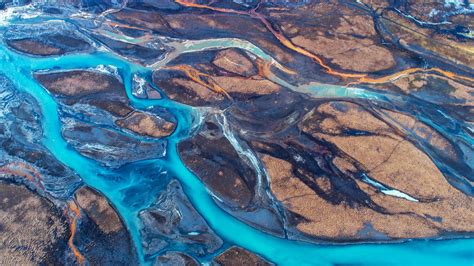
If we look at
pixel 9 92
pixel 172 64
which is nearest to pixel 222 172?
pixel 172 64

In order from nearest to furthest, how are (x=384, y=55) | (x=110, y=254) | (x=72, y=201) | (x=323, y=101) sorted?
1. (x=110, y=254)
2. (x=72, y=201)
3. (x=323, y=101)
4. (x=384, y=55)

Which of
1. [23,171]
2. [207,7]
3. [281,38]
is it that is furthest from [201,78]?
[23,171]

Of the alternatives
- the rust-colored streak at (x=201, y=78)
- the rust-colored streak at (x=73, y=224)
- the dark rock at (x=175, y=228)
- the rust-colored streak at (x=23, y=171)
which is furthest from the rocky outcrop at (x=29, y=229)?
the rust-colored streak at (x=201, y=78)

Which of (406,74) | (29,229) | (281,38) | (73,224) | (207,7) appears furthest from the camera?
(207,7)

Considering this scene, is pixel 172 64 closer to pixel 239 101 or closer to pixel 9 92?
pixel 239 101

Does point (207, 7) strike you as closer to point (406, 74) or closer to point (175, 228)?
point (406, 74)
